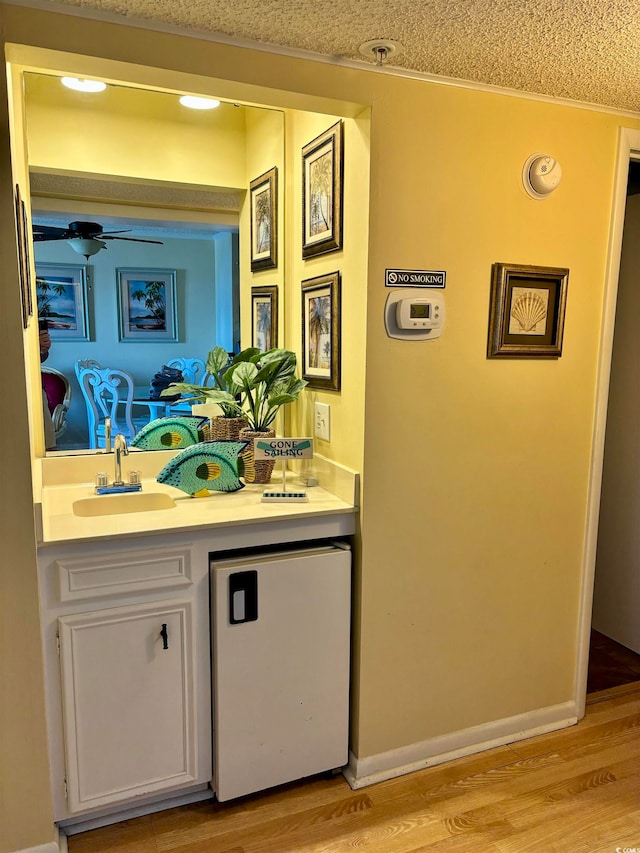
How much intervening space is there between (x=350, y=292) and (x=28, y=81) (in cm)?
126

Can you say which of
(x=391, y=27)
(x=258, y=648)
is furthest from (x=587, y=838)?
(x=391, y=27)

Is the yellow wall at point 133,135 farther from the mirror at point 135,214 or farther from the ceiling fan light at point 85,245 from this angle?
the ceiling fan light at point 85,245

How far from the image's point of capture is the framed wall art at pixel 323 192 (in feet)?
6.76

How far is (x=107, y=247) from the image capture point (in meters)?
2.25

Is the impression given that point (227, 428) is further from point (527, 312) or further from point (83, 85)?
point (83, 85)

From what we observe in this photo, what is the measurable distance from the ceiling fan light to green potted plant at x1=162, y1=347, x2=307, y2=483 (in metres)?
0.54

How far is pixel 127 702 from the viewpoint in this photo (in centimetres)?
185

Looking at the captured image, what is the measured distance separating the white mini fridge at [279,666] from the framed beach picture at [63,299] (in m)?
0.98

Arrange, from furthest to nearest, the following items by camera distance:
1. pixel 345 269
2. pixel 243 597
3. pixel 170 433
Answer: pixel 170 433, pixel 345 269, pixel 243 597

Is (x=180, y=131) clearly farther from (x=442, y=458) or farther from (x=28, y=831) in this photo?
(x=28, y=831)

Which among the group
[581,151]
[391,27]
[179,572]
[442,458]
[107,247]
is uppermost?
[391,27]

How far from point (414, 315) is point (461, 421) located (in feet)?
1.34

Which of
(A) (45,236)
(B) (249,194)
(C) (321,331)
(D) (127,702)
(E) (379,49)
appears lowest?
(D) (127,702)

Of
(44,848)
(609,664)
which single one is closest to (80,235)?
(44,848)
